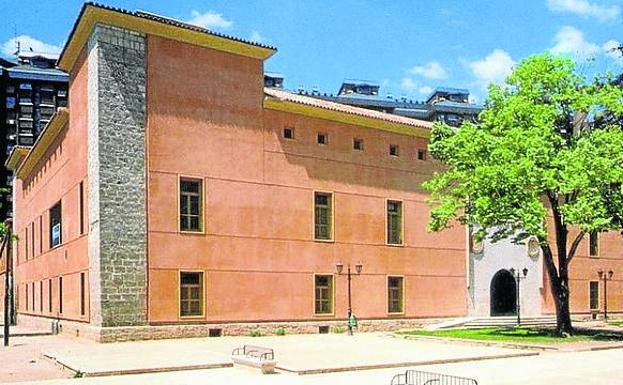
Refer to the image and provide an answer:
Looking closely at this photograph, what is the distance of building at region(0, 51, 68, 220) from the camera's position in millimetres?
76000

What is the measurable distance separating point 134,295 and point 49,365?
6615 mm

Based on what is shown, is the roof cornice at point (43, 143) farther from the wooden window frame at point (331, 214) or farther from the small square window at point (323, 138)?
the wooden window frame at point (331, 214)

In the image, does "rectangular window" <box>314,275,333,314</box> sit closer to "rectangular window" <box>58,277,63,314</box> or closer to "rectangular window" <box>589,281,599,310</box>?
"rectangular window" <box>58,277,63,314</box>

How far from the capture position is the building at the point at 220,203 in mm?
26578

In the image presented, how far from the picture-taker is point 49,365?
19719mm

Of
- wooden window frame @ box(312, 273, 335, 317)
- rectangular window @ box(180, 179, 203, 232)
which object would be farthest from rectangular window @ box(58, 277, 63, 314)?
wooden window frame @ box(312, 273, 335, 317)

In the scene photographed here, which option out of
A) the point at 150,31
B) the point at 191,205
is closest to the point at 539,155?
the point at 191,205

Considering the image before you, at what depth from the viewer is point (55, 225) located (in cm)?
3550

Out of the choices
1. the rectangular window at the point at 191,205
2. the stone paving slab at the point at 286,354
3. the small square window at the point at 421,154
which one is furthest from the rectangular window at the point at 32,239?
the small square window at the point at 421,154

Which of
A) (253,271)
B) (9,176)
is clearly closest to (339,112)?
(253,271)

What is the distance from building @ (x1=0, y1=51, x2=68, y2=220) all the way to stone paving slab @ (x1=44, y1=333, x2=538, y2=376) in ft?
182

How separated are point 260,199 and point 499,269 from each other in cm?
1373

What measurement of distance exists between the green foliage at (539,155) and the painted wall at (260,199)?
4733 mm

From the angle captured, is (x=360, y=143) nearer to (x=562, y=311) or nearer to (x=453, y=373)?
(x=562, y=311)
